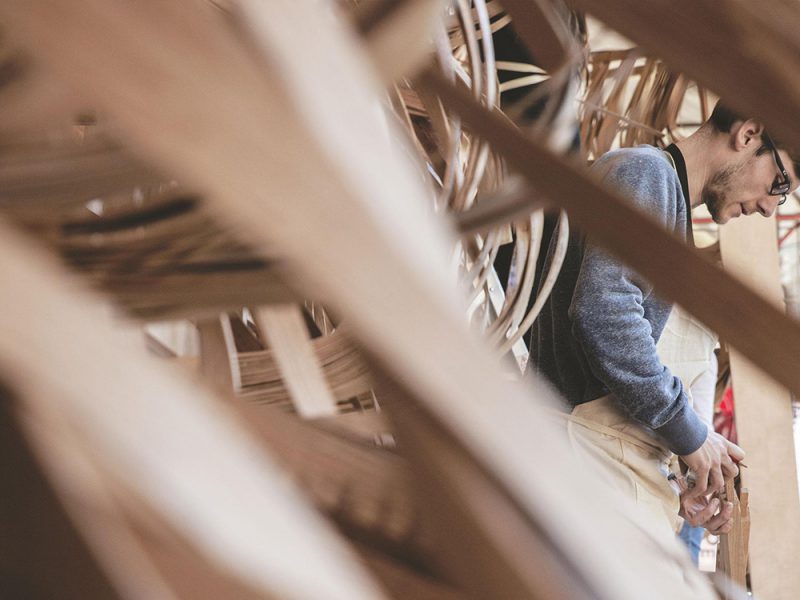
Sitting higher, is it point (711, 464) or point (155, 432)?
point (155, 432)

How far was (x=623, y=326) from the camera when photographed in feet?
2.87

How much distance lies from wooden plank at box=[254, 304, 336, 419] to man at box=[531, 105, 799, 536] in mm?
514

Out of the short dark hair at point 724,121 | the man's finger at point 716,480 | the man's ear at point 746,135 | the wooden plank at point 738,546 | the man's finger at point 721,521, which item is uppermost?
the short dark hair at point 724,121

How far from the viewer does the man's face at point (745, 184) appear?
1.12m

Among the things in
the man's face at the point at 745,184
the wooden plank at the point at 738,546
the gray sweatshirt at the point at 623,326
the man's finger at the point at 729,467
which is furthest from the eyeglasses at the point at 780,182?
the wooden plank at the point at 738,546

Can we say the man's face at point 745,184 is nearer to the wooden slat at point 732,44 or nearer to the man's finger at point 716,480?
the man's finger at point 716,480

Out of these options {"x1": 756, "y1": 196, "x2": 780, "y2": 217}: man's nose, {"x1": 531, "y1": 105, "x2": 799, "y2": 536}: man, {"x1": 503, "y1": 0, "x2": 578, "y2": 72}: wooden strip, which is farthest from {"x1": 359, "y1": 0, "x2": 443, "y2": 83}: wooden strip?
{"x1": 756, "y1": 196, "x2": 780, "y2": 217}: man's nose

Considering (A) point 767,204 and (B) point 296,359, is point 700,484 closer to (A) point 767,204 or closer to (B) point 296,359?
(A) point 767,204

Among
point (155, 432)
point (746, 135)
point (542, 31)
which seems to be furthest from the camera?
point (746, 135)

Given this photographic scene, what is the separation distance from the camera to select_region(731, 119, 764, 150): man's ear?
1.06 m

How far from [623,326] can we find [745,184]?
36cm

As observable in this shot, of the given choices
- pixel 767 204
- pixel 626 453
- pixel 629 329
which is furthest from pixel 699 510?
pixel 767 204

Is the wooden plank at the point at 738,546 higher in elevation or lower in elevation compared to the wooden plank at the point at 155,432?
lower

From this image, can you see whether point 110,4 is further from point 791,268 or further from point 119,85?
point 791,268
